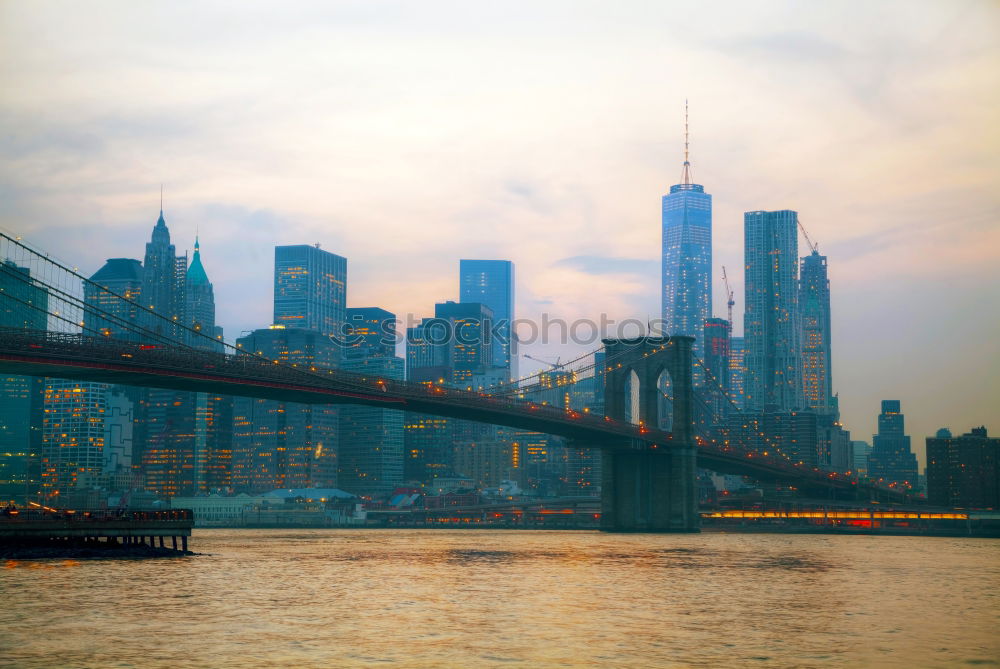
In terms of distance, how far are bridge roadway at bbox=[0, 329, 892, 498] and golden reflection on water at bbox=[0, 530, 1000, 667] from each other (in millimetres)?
11620

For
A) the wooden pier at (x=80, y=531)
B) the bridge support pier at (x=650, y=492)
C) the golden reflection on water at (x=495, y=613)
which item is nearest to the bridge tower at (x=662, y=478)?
the bridge support pier at (x=650, y=492)

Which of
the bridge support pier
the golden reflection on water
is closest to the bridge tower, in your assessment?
the bridge support pier

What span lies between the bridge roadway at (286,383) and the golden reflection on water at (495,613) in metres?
11.6

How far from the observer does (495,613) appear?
1703 inches

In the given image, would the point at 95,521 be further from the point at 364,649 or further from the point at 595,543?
the point at 595,543

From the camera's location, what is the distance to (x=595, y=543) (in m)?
102

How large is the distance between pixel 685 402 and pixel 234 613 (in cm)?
8332

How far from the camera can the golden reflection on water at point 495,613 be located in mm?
33188

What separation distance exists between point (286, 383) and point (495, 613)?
138 feet

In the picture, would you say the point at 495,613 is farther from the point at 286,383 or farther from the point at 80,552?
the point at 286,383

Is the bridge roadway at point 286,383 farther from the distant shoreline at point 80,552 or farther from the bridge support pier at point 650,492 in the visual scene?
the distant shoreline at point 80,552

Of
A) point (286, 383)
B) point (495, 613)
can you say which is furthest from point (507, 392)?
point (495, 613)

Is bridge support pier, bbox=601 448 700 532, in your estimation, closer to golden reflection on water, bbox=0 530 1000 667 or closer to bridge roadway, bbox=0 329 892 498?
bridge roadway, bbox=0 329 892 498

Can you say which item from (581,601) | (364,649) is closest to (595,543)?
(581,601)
